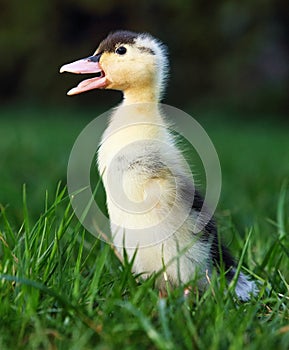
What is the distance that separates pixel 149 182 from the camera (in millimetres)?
2678

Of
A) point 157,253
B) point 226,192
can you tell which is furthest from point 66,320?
point 226,192

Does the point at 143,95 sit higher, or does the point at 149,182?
the point at 143,95

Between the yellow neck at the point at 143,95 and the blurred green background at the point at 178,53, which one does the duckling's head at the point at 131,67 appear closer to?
the yellow neck at the point at 143,95

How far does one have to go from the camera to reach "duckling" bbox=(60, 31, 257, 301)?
264 centimetres

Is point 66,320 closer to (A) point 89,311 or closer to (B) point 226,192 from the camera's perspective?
(A) point 89,311

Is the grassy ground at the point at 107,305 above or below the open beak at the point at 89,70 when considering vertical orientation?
below

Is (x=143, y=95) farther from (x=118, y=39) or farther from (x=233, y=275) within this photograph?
(x=233, y=275)

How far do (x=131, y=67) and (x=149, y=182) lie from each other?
47cm

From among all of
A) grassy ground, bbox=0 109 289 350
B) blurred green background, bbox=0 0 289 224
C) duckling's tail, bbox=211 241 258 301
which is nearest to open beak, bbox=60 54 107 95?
grassy ground, bbox=0 109 289 350

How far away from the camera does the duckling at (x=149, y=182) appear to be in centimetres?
264

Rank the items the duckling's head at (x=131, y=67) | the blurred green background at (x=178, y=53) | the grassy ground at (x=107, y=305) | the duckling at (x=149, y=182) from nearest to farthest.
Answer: the grassy ground at (x=107, y=305) → the duckling at (x=149, y=182) → the duckling's head at (x=131, y=67) → the blurred green background at (x=178, y=53)

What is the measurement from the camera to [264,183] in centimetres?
571

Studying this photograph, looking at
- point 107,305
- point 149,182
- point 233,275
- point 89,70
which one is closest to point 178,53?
Result: point 89,70

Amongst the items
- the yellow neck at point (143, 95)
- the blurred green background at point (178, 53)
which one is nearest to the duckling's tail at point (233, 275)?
the yellow neck at point (143, 95)
